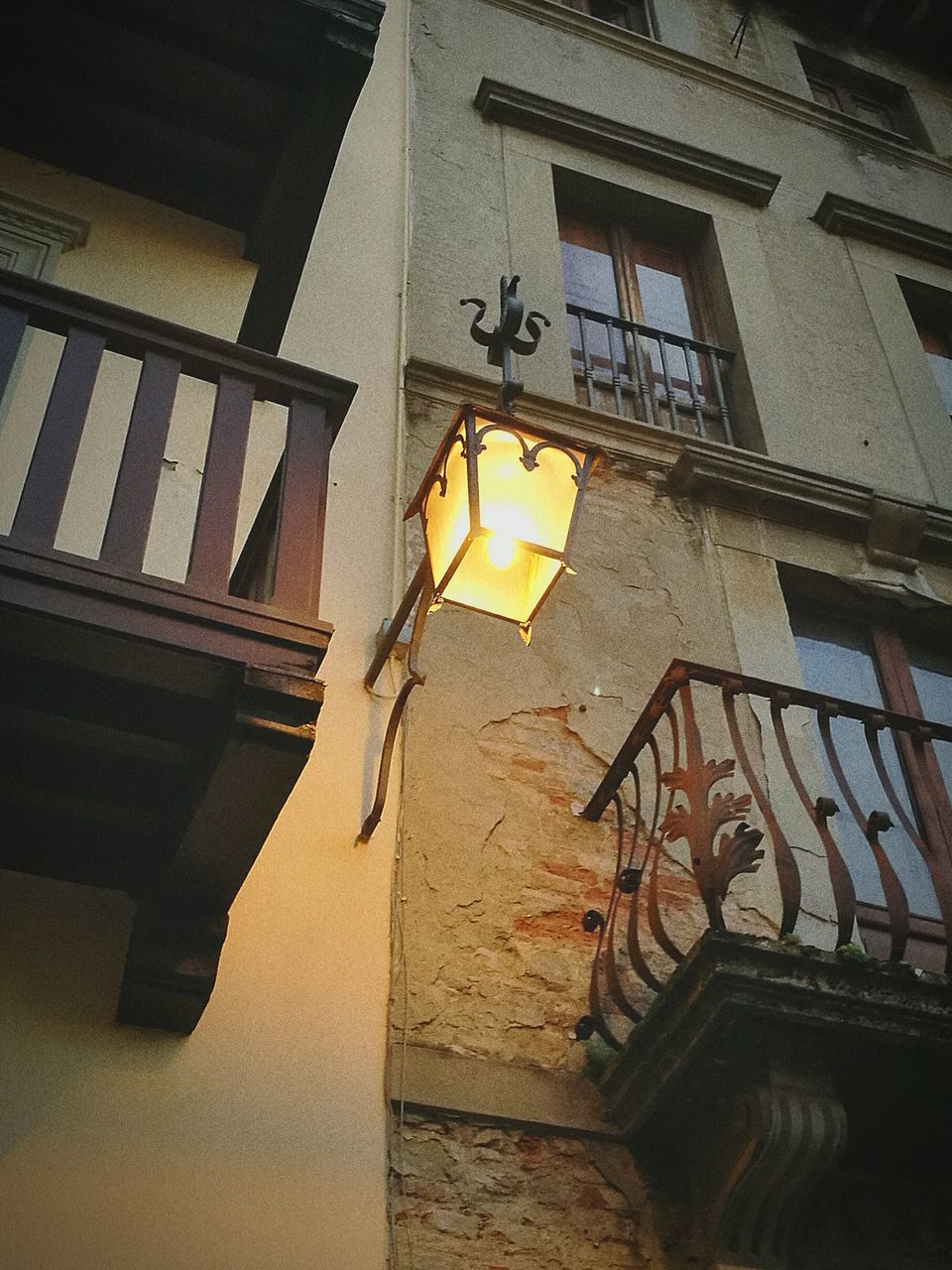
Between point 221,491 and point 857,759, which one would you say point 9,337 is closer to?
point 221,491

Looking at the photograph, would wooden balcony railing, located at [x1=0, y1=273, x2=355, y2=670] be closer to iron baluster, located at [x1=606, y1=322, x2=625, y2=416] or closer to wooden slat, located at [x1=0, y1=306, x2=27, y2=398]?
wooden slat, located at [x1=0, y1=306, x2=27, y2=398]

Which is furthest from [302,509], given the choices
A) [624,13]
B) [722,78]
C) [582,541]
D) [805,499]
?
[624,13]

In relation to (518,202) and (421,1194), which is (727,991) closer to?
(421,1194)

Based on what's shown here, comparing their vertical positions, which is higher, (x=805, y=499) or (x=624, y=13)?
(x=624, y=13)

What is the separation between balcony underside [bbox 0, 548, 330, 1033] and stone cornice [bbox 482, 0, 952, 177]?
6.94m

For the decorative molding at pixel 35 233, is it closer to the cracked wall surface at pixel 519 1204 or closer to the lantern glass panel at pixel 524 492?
the lantern glass panel at pixel 524 492

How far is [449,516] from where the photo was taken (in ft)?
13.4

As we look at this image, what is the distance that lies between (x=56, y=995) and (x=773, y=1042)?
2.04 m

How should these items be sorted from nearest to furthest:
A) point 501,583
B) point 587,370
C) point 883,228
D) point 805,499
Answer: point 501,583, point 805,499, point 587,370, point 883,228

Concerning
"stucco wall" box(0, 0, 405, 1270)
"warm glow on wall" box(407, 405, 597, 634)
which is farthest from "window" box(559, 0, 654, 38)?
"warm glow on wall" box(407, 405, 597, 634)

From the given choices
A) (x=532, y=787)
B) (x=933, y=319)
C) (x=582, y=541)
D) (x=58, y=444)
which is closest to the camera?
(x=58, y=444)

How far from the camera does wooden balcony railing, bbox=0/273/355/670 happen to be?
340 cm

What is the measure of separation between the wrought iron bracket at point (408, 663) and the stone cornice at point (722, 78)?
5981 mm

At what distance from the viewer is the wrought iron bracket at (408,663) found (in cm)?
412
